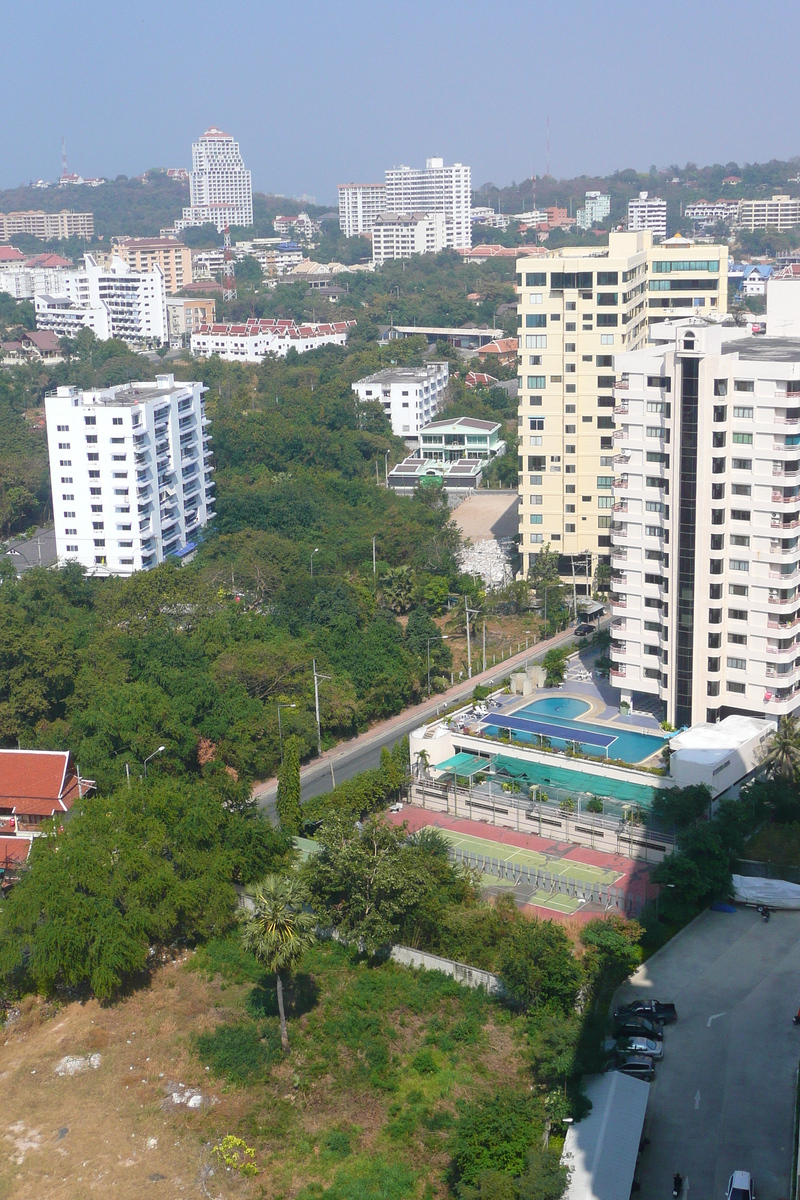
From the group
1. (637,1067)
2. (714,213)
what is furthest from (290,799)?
(714,213)

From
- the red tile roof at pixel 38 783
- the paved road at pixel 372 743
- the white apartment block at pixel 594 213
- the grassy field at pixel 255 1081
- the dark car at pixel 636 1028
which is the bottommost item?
the grassy field at pixel 255 1081

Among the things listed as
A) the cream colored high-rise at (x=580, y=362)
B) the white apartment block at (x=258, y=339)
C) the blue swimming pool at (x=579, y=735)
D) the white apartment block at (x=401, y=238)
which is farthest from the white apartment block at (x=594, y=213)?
the blue swimming pool at (x=579, y=735)

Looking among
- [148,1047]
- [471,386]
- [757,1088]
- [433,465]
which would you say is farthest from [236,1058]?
[471,386]

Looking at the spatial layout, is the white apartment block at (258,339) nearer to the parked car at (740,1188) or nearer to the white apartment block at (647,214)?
the white apartment block at (647,214)

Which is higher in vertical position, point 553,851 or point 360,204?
point 360,204

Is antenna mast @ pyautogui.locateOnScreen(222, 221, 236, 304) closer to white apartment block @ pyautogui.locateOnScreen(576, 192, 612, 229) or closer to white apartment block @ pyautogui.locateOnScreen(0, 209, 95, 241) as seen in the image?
white apartment block @ pyautogui.locateOnScreen(0, 209, 95, 241)

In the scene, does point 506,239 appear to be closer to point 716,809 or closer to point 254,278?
point 254,278

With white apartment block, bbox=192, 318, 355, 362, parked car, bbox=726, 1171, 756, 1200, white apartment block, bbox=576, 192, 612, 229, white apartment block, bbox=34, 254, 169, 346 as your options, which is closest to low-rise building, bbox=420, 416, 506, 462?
white apartment block, bbox=192, 318, 355, 362

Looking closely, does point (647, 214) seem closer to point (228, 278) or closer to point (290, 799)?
point (228, 278)
